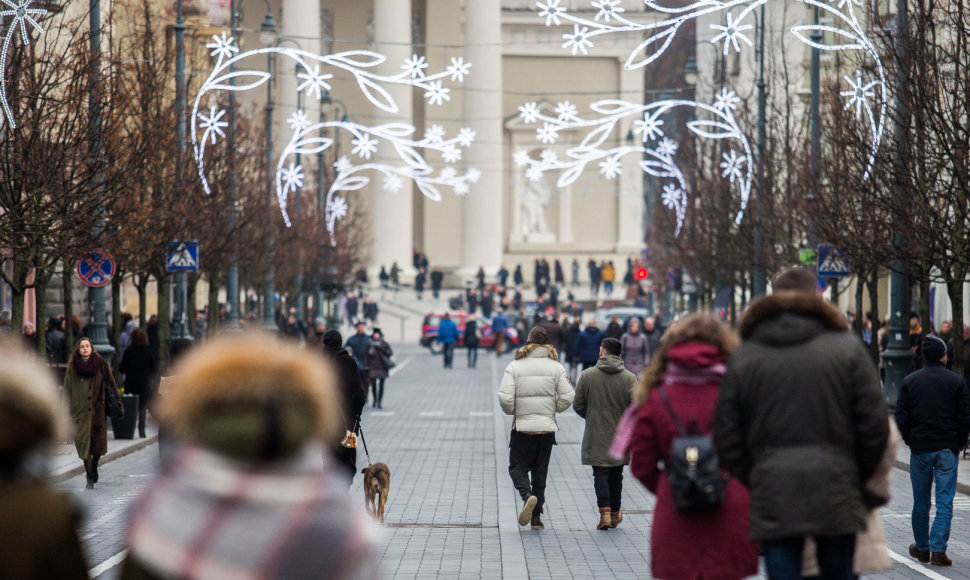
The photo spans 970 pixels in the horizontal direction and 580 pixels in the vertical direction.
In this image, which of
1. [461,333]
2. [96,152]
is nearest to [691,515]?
[96,152]

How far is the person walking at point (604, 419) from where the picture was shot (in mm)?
12984

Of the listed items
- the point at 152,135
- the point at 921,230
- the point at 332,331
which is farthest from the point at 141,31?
the point at 332,331

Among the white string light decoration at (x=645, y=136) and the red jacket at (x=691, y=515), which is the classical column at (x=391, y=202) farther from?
the red jacket at (x=691, y=515)

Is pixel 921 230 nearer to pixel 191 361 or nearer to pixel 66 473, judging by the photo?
pixel 66 473

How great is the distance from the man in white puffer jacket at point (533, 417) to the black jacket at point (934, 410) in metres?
2.96

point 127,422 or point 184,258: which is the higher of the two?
point 184,258

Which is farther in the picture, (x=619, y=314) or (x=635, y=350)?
(x=619, y=314)

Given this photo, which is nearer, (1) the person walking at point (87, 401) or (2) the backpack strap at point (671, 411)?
(2) the backpack strap at point (671, 411)

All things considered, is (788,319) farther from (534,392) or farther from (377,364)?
(377,364)

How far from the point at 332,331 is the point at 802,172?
19.0 m

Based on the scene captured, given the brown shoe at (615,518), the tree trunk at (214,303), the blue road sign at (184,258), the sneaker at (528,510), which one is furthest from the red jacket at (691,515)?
the tree trunk at (214,303)

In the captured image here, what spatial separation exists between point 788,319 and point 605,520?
723 cm

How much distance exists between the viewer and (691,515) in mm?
6109

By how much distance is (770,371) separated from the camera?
19.5 ft
